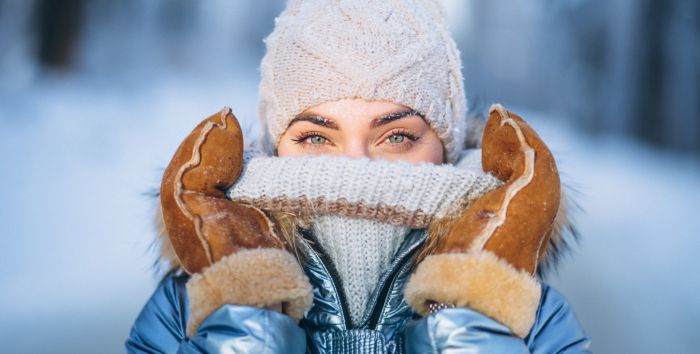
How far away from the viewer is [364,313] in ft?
3.82

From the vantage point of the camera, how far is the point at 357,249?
1.18 meters

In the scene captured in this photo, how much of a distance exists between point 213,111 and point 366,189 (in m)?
2.04

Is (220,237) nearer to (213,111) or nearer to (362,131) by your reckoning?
(362,131)

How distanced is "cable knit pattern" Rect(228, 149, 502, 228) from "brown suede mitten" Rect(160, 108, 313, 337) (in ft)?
0.16

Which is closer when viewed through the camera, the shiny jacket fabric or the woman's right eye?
the shiny jacket fabric

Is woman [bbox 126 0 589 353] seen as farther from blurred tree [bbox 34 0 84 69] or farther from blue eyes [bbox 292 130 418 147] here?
blurred tree [bbox 34 0 84 69]

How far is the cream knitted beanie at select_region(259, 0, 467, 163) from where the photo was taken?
1296 mm

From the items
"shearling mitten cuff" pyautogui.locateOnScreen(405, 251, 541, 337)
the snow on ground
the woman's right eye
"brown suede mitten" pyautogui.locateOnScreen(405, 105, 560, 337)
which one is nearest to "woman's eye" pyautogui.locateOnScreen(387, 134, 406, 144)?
the woman's right eye

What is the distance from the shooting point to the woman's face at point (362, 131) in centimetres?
126

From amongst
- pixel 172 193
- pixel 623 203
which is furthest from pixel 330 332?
pixel 623 203

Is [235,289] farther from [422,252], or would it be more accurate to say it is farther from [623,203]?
[623,203]

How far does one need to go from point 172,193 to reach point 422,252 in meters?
0.42

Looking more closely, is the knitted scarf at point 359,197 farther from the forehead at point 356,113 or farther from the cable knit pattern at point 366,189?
the forehead at point 356,113

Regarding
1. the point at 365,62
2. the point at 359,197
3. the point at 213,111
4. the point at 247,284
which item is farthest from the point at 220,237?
the point at 213,111
